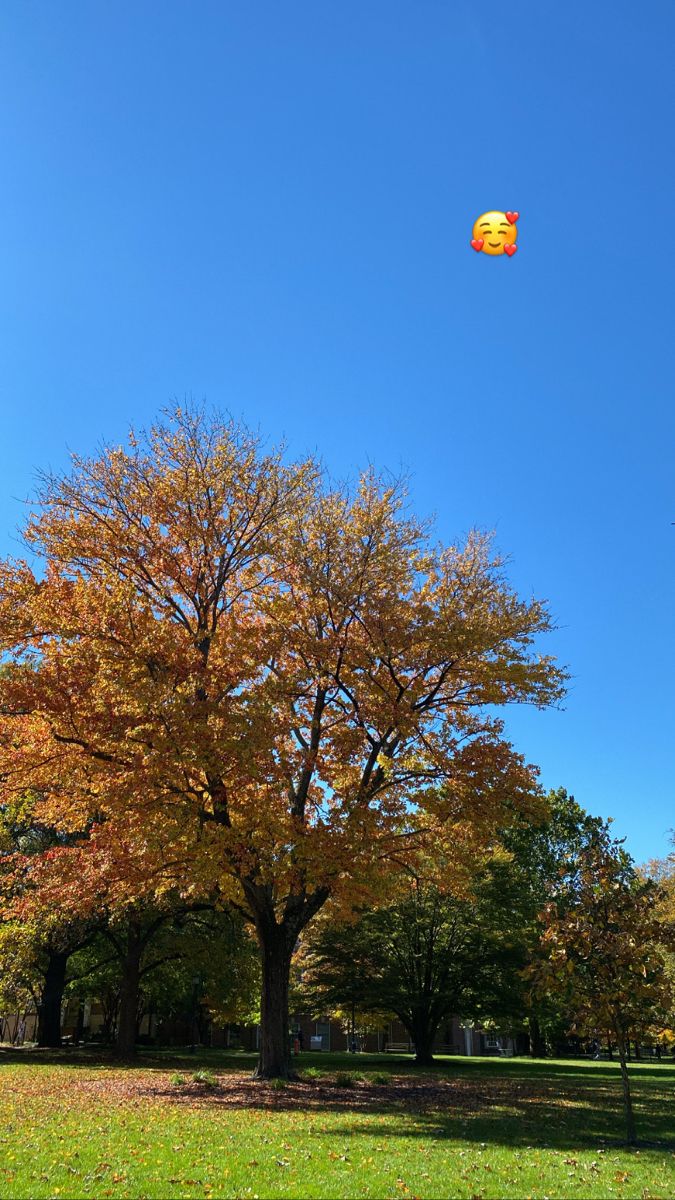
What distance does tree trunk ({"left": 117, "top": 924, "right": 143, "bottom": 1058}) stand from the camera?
26750 mm

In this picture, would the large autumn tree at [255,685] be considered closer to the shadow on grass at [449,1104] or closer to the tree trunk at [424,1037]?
the shadow on grass at [449,1104]

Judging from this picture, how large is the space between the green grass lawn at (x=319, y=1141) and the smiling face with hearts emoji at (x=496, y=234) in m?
9.54

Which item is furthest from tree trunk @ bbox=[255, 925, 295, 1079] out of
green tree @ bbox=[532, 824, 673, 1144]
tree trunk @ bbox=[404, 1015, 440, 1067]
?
tree trunk @ bbox=[404, 1015, 440, 1067]

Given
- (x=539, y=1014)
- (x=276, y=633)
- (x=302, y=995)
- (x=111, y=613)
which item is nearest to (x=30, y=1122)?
(x=111, y=613)

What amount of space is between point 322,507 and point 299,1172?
1300cm

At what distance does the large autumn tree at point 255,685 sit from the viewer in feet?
48.7

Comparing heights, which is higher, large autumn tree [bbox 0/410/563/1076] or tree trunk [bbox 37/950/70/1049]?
large autumn tree [bbox 0/410/563/1076]

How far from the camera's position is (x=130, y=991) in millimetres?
26891

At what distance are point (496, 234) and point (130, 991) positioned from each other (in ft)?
88.1

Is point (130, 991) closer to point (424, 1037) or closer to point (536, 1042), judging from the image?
point (424, 1037)

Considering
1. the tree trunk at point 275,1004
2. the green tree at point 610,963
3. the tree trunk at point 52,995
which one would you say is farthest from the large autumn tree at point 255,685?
the tree trunk at point 52,995

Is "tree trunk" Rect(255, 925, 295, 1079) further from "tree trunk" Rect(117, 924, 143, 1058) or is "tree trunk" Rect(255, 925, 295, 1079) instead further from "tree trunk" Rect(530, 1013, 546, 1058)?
"tree trunk" Rect(530, 1013, 546, 1058)

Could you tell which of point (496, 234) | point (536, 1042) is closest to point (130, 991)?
point (496, 234)

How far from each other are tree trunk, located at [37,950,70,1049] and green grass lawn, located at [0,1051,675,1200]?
1535 cm
